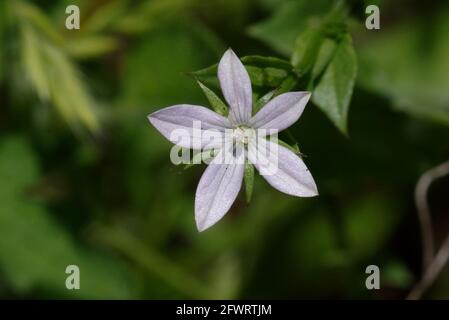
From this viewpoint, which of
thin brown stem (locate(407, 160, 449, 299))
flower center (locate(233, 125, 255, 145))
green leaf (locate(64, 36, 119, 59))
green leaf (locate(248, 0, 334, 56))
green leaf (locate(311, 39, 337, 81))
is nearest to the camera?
flower center (locate(233, 125, 255, 145))

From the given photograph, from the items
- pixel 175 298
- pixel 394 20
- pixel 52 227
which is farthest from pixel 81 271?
pixel 394 20

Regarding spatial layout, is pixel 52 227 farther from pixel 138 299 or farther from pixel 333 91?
pixel 333 91

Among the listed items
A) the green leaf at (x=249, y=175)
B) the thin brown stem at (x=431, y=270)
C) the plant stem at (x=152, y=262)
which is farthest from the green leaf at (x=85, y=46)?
the thin brown stem at (x=431, y=270)

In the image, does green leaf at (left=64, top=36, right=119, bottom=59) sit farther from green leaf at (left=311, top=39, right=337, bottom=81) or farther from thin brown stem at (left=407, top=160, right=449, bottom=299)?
thin brown stem at (left=407, top=160, right=449, bottom=299)

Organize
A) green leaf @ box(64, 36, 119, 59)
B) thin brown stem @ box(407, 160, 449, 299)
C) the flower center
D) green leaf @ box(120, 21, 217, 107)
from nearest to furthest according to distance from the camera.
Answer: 1. the flower center
2. thin brown stem @ box(407, 160, 449, 299)
3. green leaf @ box(64, 36, 119, 59)
4. green leaf @ box(120, 21, 217, 107)

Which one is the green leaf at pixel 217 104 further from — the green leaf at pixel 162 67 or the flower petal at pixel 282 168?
the green leaf at pixel 162 67

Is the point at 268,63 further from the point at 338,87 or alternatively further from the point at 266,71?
the point at 338,87

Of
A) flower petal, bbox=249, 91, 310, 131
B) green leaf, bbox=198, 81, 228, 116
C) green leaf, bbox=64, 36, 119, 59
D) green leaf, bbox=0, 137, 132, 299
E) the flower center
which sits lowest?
green leaf, bbox=0, 137, 132, 299

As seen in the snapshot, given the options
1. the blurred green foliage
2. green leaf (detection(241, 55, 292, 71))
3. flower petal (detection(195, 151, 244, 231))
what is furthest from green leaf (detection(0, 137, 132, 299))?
green leaf (detection(241, 55, 292, 71))
